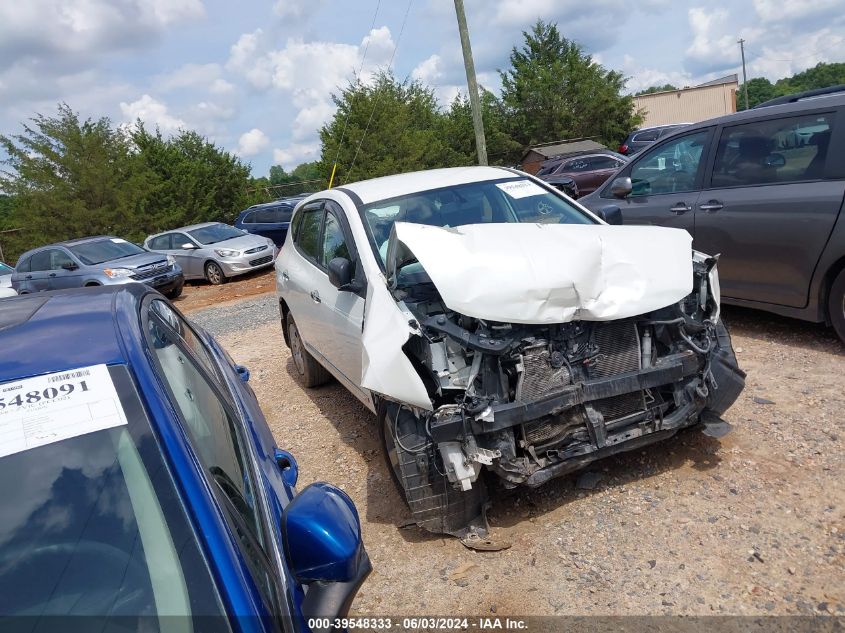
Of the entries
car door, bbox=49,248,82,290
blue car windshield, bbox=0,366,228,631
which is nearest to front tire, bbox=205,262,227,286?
car door, bbox=49,248,82,290

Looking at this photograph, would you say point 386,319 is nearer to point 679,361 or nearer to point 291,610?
point 679,361

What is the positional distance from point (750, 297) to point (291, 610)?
15.8ft

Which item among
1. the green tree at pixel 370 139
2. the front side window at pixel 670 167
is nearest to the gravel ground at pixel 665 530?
the front side window at pixel 670 167

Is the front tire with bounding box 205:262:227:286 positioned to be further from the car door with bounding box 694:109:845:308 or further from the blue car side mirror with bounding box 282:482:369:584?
the blue car side mirror with bounding box 282:482:369:584

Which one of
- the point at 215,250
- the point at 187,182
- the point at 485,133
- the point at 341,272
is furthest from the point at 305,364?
the point at 485,133

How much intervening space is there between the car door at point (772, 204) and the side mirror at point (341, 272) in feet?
10.7

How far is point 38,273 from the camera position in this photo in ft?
49.2

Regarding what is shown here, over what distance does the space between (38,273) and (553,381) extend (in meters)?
15.5

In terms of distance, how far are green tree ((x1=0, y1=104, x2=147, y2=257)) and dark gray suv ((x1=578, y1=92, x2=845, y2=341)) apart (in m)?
23.5

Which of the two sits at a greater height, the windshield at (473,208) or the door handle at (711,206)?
the windshield at (473,208)

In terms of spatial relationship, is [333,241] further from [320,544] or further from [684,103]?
[684,103]

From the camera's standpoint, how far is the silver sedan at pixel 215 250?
15.9 metres

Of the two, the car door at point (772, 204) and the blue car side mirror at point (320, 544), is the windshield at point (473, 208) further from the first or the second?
the blue car side mirror at point (320, 544)

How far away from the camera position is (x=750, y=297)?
5.16 metres
